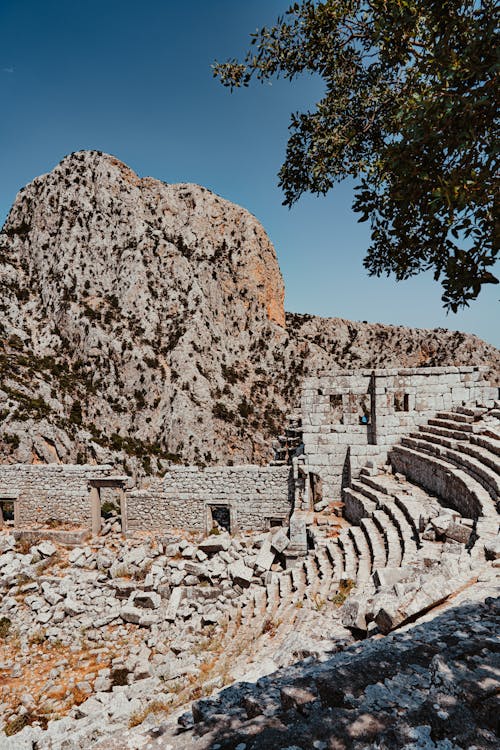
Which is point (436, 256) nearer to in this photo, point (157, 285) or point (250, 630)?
point (250, 630)

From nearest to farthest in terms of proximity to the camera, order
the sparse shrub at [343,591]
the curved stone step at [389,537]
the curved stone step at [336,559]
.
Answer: the sparse shrub at [343,591] → the curved stone step at [389,537] → the curved stone step at [336,559]

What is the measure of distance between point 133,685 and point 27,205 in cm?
5573

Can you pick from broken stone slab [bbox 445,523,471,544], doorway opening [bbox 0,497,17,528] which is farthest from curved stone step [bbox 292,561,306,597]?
doorway opening [bbox 0,497,17,528]

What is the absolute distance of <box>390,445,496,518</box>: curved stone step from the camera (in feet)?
28.0

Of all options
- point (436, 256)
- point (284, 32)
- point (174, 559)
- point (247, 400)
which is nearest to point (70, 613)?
point (174, 559)

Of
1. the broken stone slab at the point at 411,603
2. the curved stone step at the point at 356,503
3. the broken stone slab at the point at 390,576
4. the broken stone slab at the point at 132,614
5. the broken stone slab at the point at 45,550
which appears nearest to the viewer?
the broken stone slab at the point at 411,603

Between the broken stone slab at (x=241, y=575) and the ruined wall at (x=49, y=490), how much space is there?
865 cm

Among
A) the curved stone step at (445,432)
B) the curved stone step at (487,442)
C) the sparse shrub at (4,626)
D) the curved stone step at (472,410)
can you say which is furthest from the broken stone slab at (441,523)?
the sparse shrub at (4,626)

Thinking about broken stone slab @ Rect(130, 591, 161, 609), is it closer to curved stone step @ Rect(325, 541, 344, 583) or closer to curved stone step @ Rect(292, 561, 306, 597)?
curved stone step @ Rect(292, 561, 306, 597)

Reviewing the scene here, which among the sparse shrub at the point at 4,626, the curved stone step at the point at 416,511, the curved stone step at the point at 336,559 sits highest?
the curved stone step at the point at 416,511

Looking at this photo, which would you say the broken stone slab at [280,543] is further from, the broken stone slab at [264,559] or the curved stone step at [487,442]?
the curved stone step at [487,442]

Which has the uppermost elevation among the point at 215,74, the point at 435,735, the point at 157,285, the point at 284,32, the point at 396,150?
the point at 157,285

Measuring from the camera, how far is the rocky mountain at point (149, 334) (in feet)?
113

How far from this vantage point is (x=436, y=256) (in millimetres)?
4934
